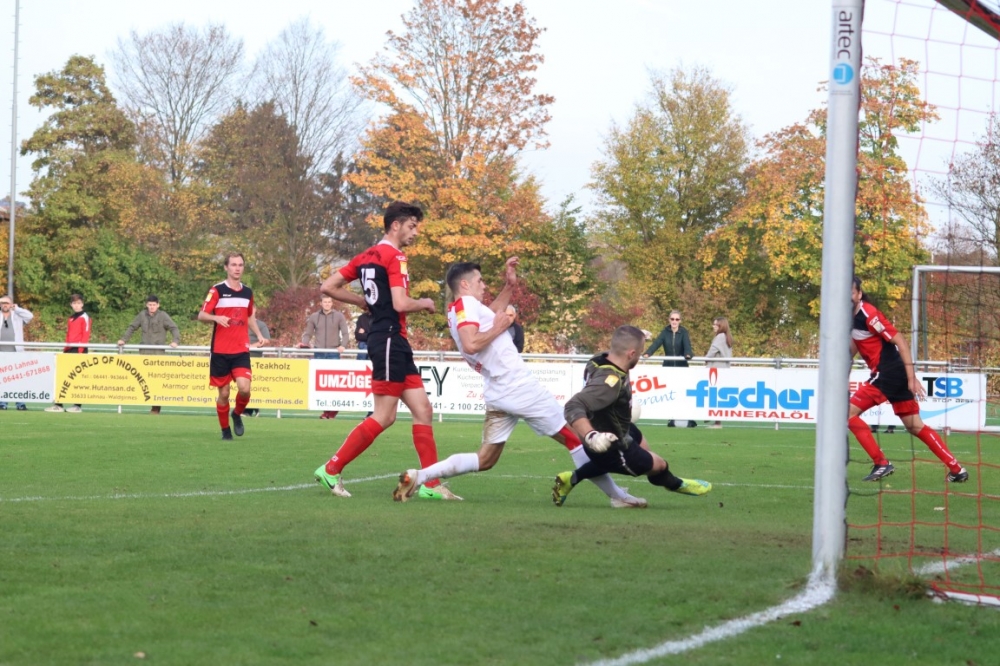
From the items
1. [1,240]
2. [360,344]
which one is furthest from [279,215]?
[360,344]

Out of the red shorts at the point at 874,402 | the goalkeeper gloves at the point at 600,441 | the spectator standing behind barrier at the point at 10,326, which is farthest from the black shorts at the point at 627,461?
the spectator standing behind barrier at the point at 10,326

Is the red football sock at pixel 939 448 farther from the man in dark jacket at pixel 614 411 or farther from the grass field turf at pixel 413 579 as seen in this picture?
the man in dark jacket at pixel 614 411

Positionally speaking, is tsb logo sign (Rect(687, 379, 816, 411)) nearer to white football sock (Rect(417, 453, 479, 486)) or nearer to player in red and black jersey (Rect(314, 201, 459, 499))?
player in red and black jersey (Rect(314, 201, 459, 499))

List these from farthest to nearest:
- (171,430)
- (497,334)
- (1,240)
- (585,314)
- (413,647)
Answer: (1,240) → (585,314) → (171,430) → (497,334) → (413,647)

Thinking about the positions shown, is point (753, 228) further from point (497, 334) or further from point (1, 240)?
point (497, 334)

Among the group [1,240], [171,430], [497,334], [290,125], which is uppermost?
[290,125]

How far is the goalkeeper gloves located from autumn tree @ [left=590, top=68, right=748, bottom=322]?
49.1 m

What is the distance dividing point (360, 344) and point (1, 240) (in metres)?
34.7

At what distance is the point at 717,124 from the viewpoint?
57.0 meters

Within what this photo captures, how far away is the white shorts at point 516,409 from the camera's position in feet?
26.9

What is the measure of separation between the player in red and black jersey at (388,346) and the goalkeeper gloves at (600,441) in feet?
5.79

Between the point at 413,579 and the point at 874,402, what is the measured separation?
23.5ft

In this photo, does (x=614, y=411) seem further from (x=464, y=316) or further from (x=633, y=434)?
(x=464, y=316)

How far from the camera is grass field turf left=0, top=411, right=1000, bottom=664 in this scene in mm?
4031
